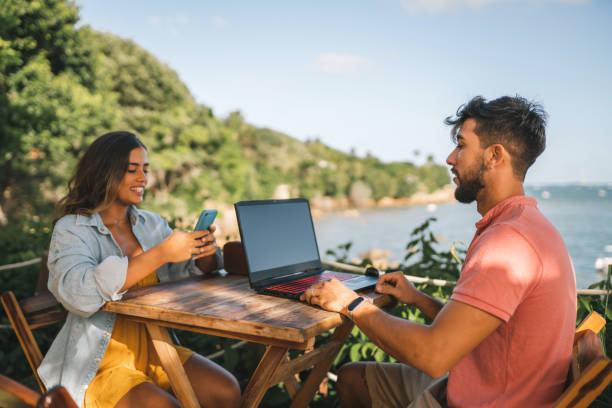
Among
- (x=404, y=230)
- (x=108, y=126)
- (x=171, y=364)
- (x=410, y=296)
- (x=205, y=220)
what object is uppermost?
(x=108, y=126)

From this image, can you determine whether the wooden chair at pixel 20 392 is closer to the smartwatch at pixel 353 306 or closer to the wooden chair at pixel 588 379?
the smartwatch at pixel 353 306

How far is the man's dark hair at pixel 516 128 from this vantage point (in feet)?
4.79

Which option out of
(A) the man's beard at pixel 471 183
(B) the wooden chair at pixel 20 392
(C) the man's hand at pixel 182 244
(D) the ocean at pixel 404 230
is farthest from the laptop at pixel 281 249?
(D) the ocean at pixel 404 230

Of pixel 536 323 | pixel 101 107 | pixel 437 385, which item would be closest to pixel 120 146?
pixel 437 385

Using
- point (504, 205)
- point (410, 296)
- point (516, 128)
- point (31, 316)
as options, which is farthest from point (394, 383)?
point (31, 316)

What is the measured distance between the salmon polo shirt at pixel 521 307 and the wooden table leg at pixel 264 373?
628 millimetres

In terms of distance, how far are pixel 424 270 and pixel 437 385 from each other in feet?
6.55

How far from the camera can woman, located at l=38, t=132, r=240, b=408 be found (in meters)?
1.72

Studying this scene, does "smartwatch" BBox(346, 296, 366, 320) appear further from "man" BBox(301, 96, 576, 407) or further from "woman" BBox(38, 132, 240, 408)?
"woman" BBox(38, 132, 240, 408)

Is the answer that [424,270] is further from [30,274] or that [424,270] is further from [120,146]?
[30,274]

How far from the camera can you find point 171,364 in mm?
1706

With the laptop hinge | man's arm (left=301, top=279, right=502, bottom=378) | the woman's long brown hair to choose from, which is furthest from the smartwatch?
the woman's long brown hair

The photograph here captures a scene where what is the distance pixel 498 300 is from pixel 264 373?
0.82 meters

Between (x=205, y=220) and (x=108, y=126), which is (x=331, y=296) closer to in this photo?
(x=205, y=220)
